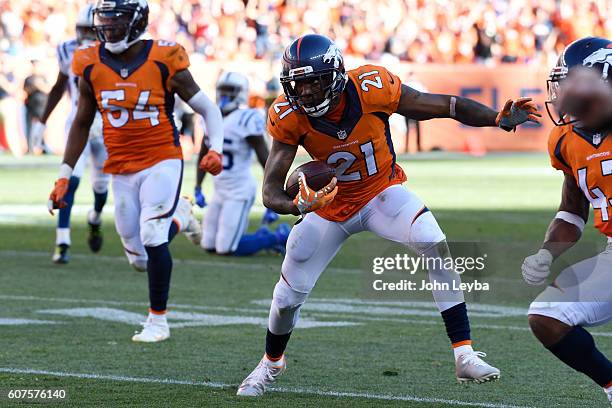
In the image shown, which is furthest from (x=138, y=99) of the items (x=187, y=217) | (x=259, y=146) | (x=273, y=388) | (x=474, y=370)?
(x=259, y=146)

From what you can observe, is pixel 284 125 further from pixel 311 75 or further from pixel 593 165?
pixel 593 165

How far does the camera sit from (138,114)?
7125 mm

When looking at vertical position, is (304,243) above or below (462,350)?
above

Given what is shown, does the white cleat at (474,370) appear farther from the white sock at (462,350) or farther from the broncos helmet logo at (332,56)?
the broncos helmet logo at (332,56)

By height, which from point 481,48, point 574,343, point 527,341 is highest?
point 574,343

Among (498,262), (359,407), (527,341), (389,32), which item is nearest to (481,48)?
(389,32)

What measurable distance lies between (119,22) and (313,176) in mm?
2366

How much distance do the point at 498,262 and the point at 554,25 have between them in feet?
65.6

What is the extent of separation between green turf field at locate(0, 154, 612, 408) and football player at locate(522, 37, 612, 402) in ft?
2.39

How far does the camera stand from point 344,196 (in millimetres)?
5562

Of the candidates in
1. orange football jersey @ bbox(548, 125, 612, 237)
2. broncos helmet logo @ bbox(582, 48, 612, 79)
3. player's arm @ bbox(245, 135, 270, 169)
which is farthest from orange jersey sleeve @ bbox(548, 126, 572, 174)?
player's arm @ bbox(245, 135, 270, 169)

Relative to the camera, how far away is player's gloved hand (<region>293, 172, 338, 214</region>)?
191 inches

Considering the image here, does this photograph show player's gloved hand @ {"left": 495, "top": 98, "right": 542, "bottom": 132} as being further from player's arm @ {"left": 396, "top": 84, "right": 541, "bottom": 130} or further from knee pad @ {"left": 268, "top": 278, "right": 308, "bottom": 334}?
knee pad @ {"left": 268, "top": 278, "right": 308, "bottom": 334}

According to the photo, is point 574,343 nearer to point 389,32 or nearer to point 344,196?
point 344,196
